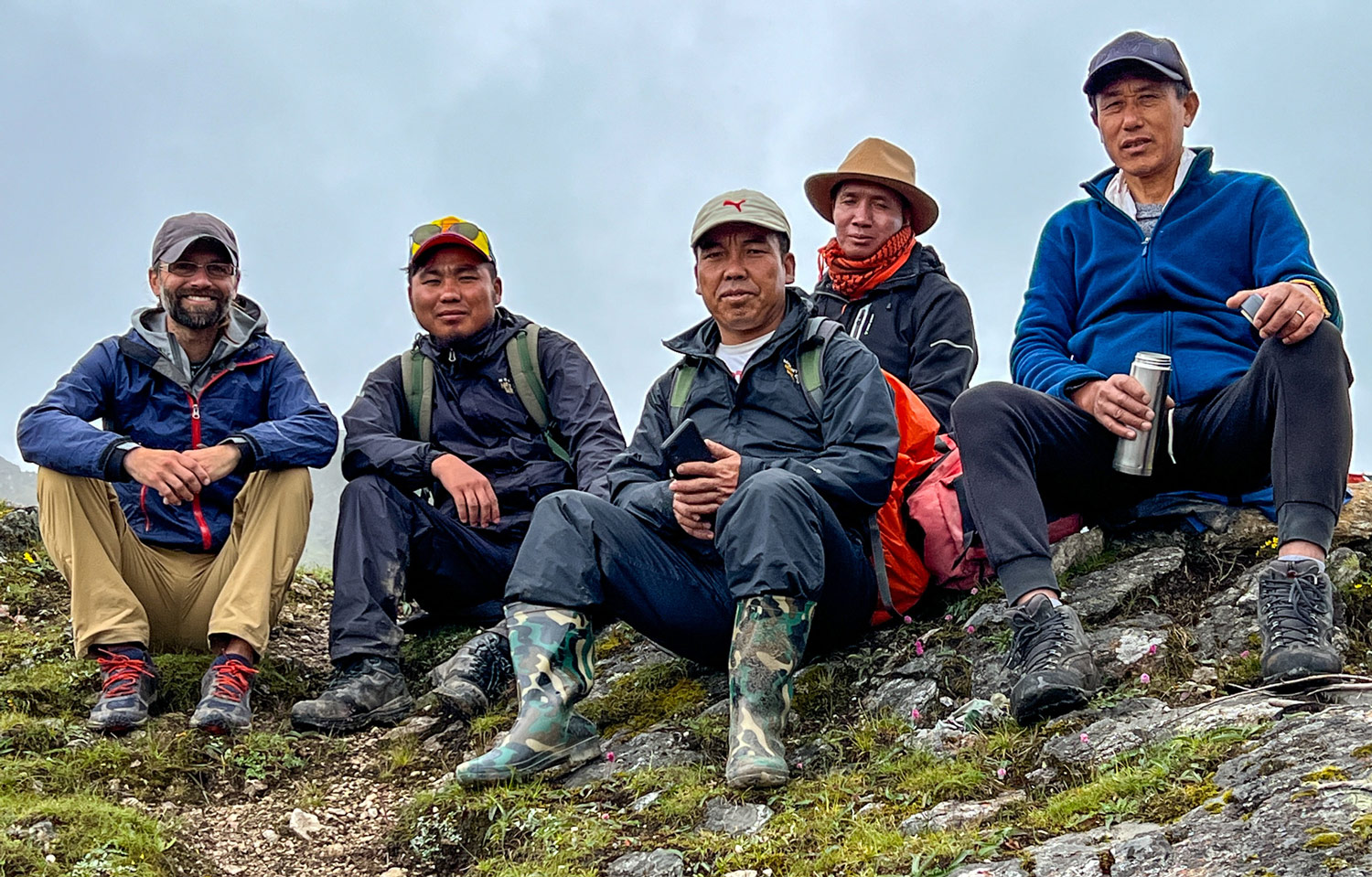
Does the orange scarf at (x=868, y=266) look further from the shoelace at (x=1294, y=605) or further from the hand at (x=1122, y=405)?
the shoelace at (x=1294, y=605)

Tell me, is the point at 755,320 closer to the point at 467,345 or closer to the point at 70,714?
the point at 467,345

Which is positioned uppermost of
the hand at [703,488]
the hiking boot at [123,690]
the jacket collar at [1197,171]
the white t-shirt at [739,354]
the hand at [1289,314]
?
the jacket collar at [1197,171]

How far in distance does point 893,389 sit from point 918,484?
56cm

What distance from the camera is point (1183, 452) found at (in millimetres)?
6285

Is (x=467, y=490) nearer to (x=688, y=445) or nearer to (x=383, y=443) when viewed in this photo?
(x=383, y=443)

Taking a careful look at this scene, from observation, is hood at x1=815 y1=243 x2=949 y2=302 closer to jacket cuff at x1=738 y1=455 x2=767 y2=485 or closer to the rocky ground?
the rocky ground

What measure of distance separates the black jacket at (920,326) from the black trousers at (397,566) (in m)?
2.80

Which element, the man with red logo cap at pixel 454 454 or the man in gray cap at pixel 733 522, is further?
the man with red logo cap at pixel 454 454

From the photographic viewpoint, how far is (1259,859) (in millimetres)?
3717

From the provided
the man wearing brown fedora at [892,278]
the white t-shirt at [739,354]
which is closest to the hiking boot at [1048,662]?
the white t-shirt at [739,354]

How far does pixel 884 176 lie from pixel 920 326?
1.12 meters

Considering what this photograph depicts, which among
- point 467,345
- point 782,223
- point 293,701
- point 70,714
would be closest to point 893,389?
point 782,223

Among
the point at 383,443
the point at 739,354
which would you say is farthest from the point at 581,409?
the point at 739,354

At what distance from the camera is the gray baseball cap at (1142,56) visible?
6.16m
